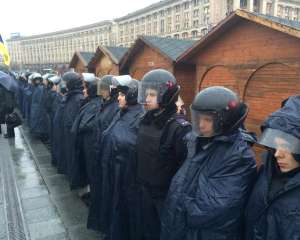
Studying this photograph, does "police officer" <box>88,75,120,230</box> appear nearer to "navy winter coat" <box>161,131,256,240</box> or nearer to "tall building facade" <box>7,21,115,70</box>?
"navy winter coat" <box>161,131,256,240</box>

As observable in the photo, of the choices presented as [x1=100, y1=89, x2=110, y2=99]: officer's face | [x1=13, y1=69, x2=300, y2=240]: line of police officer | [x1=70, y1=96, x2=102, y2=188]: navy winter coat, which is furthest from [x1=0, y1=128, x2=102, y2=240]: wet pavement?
[x1=100, y1=89, x2=110, y2=99]: officer's face

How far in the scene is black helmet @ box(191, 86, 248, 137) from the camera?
7.99ft

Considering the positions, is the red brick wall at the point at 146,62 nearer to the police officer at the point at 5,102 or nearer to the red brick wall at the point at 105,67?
the red brick wall at the point at 105,67

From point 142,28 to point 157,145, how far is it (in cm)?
9487

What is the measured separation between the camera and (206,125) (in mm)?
2510

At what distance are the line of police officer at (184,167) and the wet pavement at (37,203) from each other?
61cm

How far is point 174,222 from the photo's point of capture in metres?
2.51

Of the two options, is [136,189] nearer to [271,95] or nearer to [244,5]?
[271,95]

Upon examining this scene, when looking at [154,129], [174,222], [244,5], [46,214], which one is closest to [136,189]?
[154,129]

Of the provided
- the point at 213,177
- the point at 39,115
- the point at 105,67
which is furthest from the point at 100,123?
the point at 105,67

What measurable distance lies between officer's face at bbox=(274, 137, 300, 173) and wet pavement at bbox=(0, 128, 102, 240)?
10.3 ft

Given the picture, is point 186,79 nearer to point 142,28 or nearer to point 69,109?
point 69,109

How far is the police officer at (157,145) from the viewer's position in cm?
309

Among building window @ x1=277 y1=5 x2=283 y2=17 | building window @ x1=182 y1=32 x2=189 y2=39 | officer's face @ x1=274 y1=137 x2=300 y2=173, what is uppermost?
building window @ x1=277 y1=5 x2=283 y2=17
